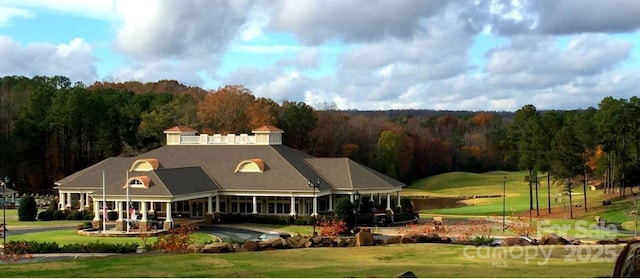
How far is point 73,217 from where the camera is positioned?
56812mm

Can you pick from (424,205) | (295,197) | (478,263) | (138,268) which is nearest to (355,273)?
(478,263)

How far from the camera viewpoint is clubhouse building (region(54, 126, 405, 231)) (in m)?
50.7

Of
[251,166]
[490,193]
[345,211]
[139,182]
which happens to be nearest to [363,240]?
[345,211]

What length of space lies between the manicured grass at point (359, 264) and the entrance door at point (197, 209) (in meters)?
27.7

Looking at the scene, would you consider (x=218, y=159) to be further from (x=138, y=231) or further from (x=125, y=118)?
(x=125, y=118)

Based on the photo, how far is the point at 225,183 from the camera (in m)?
55.7

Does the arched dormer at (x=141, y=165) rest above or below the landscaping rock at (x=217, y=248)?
above

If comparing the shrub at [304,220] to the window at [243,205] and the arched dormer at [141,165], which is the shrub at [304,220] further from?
the arched dormer at [141,165]

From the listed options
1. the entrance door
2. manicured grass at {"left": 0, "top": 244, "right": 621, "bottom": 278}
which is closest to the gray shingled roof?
the entrance door

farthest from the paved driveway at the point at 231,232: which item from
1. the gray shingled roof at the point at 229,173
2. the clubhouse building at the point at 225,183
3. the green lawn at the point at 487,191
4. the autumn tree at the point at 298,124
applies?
the autumn tree at the point at 298,124

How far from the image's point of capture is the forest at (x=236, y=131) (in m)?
62.7

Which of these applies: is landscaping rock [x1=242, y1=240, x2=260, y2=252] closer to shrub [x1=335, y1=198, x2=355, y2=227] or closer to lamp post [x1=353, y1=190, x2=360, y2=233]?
lamp post [x1=353, y1=190, x2=360, y2=233]

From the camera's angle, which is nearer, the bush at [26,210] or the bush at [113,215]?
the bush at [113,215]

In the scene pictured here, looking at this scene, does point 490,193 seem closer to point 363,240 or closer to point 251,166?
point 251,166
